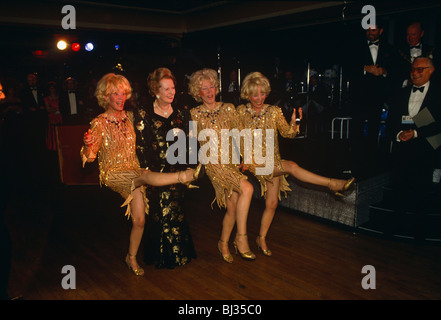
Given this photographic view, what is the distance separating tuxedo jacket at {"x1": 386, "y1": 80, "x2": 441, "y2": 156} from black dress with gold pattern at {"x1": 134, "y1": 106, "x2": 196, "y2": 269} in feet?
7.67

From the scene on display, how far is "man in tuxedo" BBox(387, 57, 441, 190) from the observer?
11.0ft

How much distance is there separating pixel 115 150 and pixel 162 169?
39cm

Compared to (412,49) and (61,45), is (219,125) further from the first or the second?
(61,45)

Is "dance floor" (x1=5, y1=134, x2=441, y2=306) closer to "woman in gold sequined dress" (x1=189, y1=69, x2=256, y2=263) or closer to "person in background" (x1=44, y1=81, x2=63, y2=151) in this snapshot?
"woman in gold sequined dress" (x1=189, y1=69, x2=256, y2=263)

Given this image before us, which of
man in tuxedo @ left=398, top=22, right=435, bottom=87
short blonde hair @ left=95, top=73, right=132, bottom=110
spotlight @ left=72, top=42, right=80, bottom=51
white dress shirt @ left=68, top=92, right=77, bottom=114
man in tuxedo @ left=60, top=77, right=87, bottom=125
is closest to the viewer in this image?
short blonde hair @ left=95, top=73, right=132, bottom=110

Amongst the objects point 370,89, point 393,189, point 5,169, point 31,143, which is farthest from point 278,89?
point 5,169

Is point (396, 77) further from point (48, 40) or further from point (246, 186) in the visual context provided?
point (48, 40)

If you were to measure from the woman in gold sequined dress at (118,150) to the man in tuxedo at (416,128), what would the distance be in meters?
2.46

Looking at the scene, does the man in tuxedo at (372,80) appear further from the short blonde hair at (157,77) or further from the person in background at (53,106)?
the person in background at (53,106)

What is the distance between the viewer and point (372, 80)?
14.4 feet

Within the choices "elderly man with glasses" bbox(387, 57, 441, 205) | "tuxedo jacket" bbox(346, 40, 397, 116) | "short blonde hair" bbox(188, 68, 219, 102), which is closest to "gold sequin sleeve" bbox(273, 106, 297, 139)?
"short blonde hair" bbox(188, 68, 219, 102)

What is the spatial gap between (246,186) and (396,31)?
18.9 feet

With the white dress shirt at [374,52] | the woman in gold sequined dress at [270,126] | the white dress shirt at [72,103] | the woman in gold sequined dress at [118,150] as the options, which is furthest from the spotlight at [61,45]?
the white dress shirt at [374,52]

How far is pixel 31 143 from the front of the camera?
7.58 meters
